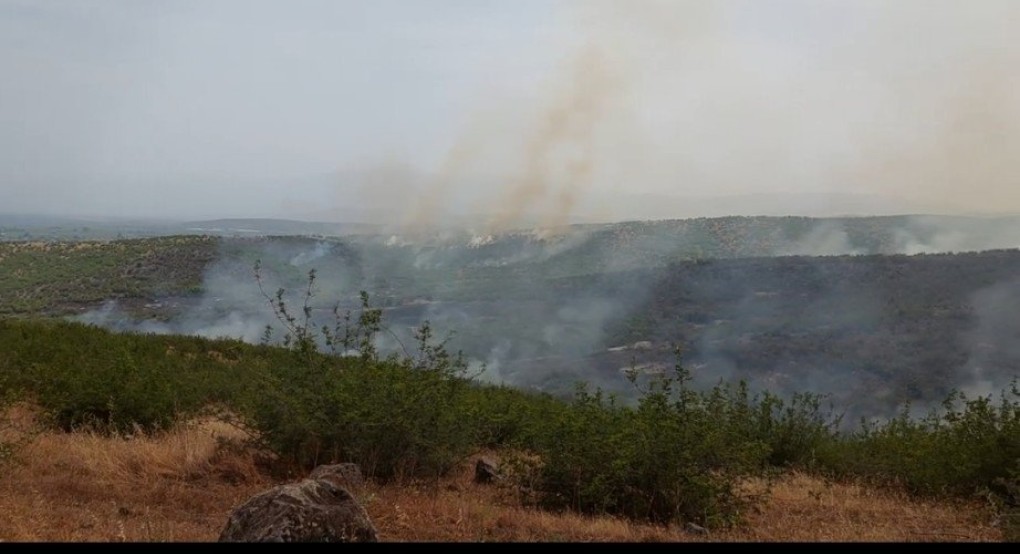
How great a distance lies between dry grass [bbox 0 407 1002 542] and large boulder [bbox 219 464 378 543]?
899 millimetres

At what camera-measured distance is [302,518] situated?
4609 mm

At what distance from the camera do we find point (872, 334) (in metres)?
31.3

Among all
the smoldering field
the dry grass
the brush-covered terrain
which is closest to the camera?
the dry grass

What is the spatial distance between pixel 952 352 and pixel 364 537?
29882mm

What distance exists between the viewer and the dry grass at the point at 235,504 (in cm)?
586

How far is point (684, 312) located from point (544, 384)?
1020 centimetres

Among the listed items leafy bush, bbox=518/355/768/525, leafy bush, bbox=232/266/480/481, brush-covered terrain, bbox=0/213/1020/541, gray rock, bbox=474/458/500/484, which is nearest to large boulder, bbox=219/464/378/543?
brush-covered terrain, bbox=0/213/1020/541

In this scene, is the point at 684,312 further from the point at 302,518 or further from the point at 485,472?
the point at 302,518

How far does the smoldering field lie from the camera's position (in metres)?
28.7

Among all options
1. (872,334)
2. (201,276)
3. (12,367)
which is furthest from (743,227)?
(12,367)

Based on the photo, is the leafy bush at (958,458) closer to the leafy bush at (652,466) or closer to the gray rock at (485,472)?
the leafy bush at (652,466)

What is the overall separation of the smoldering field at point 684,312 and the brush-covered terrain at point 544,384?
0.17 metres

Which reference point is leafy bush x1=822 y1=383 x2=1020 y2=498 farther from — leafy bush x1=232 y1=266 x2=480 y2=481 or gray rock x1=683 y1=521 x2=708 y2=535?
leafy bush x1=232 y1=266 x2=480 y2=481
